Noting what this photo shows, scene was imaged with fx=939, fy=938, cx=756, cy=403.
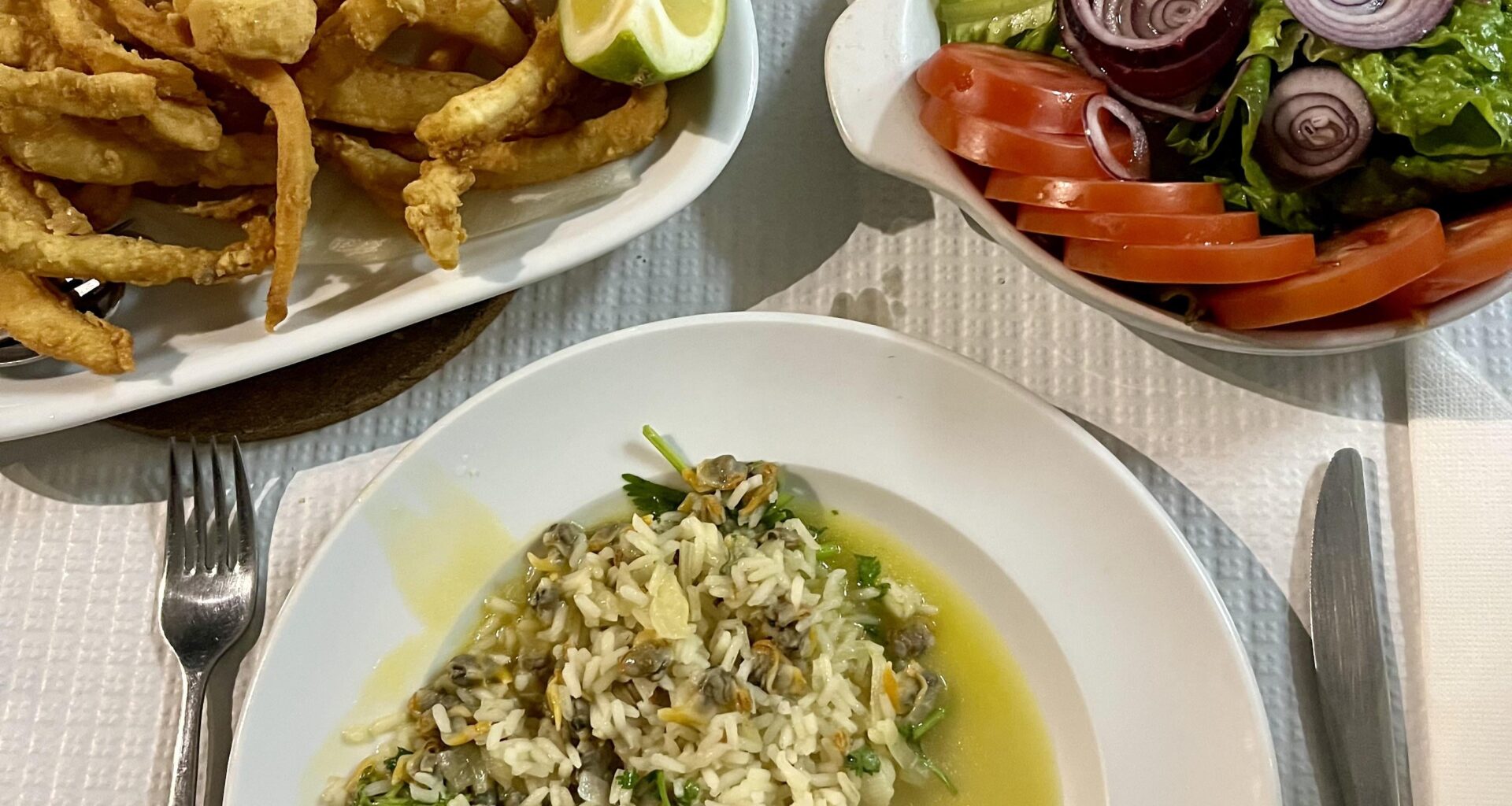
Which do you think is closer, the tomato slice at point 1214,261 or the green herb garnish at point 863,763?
the tomato slice at point 1214,261

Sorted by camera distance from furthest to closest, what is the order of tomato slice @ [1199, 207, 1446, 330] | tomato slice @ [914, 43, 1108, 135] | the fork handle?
1. the fork handle
2. tomato slice @ [914, 43, 1108, 135]
3. tomato slice @ [1199, 207, 1446, 330]

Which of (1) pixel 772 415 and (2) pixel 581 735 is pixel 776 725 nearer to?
(2) pixel 581 735

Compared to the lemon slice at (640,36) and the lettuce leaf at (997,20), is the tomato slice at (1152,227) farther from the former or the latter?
the lemon slice at (640,36)

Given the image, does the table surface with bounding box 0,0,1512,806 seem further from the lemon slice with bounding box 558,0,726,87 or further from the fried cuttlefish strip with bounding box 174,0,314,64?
the fried cuttlefish strip with bounding box 174,0,314,64

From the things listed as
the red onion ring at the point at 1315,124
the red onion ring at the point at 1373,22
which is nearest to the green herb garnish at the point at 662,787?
the red onion ring at the point at 1315,124

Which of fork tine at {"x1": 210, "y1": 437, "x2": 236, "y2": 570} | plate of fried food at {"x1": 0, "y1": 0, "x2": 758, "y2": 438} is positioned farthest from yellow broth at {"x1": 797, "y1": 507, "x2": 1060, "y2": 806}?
fork tine at {"x1": 210, "y1": 437, "x2": 236, "y2": 570}

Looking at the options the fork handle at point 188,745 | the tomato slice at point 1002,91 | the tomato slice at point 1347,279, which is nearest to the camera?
the tomato slice at point 1347,279

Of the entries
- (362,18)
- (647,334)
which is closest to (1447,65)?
(647,334)
